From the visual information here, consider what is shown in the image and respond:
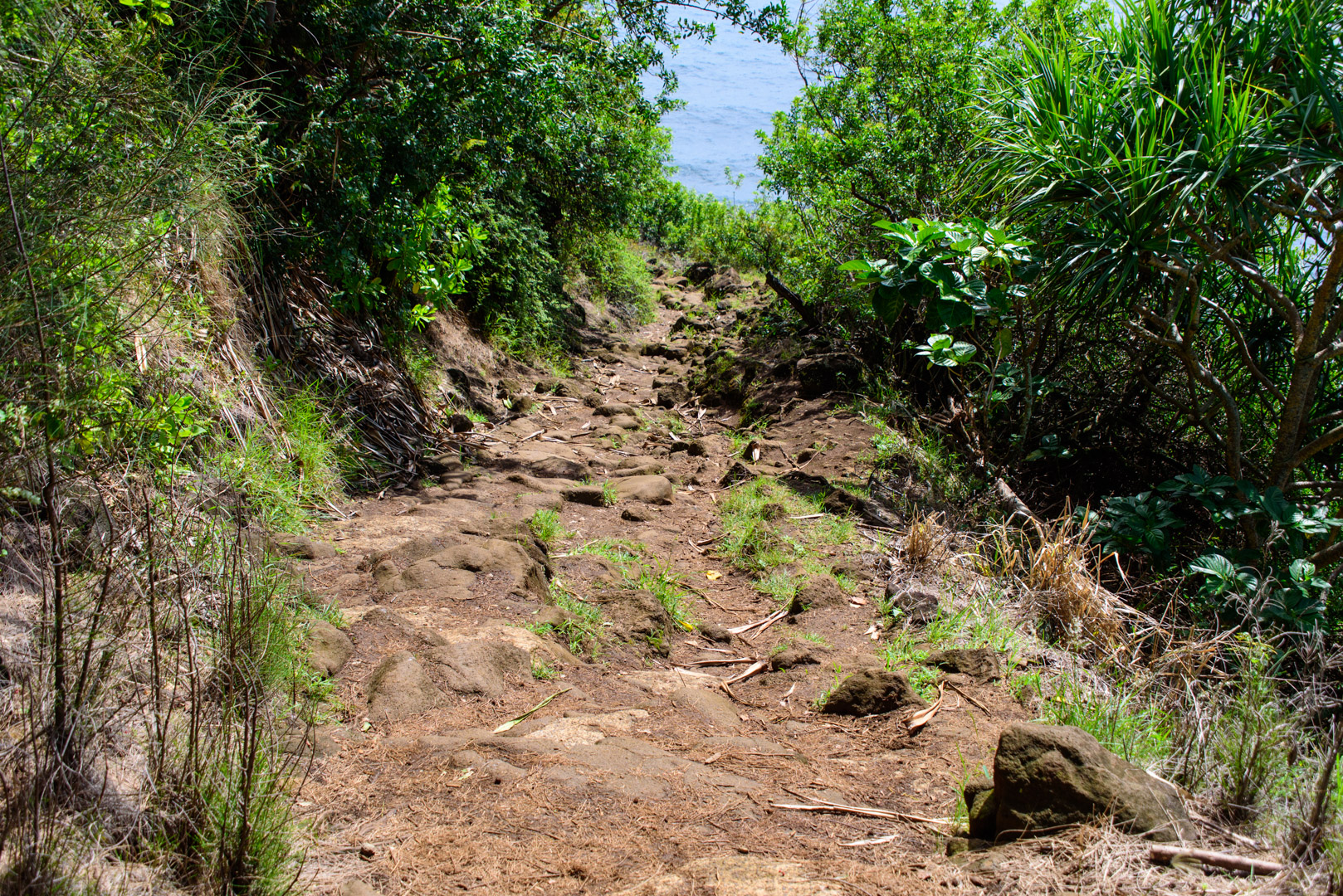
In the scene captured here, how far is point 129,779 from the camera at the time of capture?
6.73 ft

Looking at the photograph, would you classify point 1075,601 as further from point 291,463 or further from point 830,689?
point 291,463

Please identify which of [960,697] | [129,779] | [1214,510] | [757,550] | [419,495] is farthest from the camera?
[419,495]

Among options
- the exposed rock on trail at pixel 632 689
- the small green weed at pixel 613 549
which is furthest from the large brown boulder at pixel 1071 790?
the small green weed at pixel 613 549

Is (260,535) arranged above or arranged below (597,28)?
below

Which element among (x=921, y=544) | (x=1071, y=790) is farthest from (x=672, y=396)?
(x=1071, y=790)

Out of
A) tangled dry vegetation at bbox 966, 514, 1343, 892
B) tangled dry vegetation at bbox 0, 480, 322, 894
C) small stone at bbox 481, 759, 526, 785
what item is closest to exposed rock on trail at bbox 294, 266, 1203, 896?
small stone at bbox 481, 759, 526, 785

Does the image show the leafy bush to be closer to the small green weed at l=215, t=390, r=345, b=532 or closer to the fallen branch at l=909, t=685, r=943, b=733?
the fallen branch at l=909, t=685, r=943, b=733

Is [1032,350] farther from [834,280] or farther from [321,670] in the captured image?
[321,670]

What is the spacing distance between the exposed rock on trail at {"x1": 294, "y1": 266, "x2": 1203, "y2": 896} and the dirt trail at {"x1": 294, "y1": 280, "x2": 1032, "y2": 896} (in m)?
0.01

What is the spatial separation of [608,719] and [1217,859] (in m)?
1.98

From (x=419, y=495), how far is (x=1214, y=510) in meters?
5.01

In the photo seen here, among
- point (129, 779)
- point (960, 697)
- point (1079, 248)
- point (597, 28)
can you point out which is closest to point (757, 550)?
point (960, 697)

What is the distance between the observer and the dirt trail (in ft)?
7.34

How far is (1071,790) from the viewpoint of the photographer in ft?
6.89
